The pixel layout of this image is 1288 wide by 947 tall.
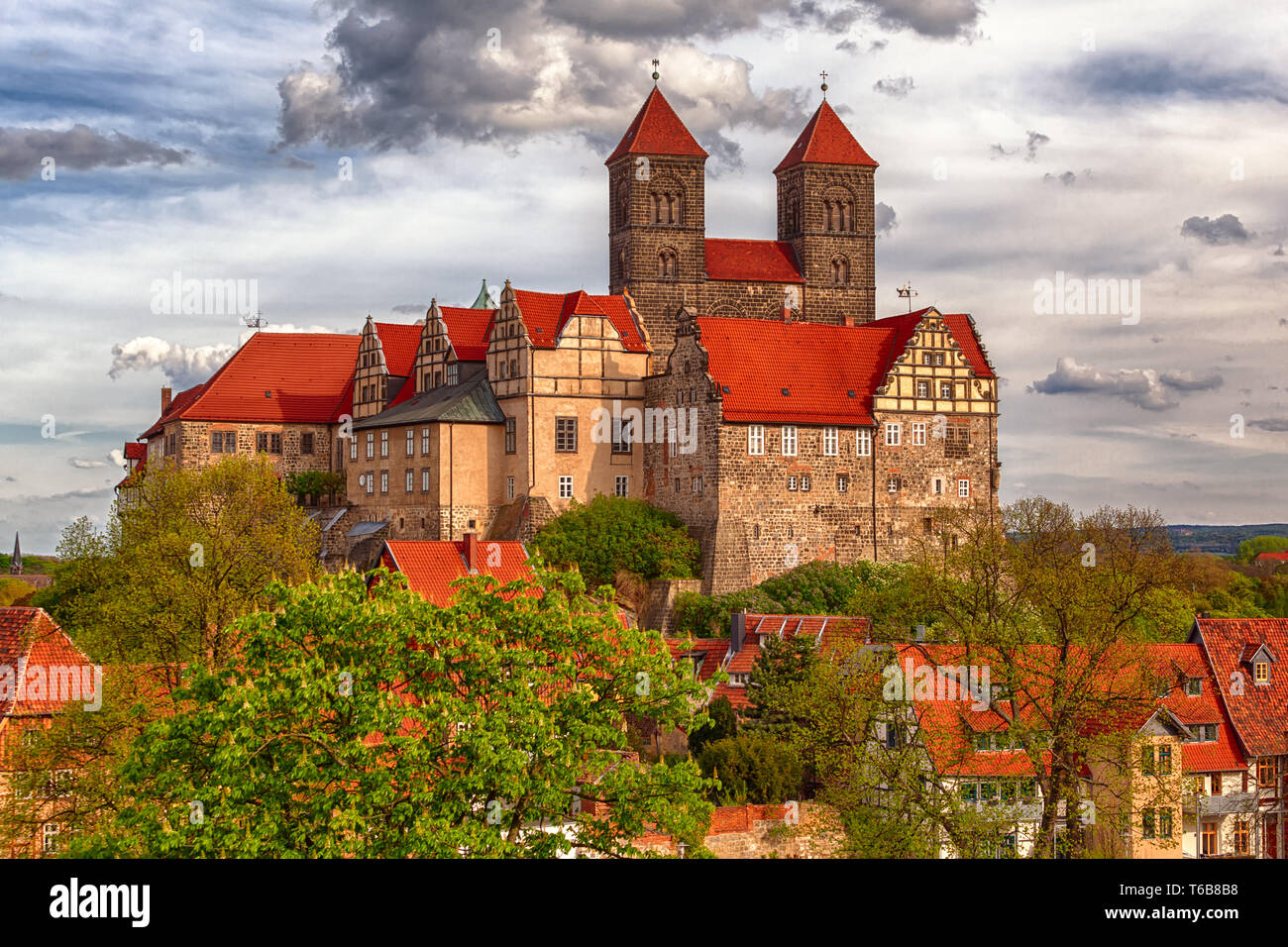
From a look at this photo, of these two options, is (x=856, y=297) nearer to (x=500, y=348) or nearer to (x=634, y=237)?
(x=634, y=237)

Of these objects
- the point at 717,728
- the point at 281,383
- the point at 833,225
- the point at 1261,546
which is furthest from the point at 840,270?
the point at 1261,546

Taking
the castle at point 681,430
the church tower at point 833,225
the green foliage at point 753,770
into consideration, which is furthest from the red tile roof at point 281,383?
the green foliage at point 753,770

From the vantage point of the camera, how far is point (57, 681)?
3969 cm

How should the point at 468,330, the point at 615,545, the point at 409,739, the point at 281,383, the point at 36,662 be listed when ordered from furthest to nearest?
the point at 281,383
the point at 468,330
the point at 615,545
the point at 36,662
the point at 409,739

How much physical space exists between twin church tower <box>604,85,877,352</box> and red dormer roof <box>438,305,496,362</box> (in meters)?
7.41

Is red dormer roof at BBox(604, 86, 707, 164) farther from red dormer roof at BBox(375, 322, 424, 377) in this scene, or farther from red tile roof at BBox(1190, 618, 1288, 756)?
red tile roof at BBox(1190, 618, 1288, 756)

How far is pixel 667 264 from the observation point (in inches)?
2918

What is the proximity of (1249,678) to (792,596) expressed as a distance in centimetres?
1591

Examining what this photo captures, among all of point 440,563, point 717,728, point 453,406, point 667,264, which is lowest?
point 717,728

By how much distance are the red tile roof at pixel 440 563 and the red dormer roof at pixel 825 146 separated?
3491 cm

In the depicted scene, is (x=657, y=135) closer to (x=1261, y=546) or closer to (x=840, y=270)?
(x=840, y=270)

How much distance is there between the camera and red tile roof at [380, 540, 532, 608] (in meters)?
47.9

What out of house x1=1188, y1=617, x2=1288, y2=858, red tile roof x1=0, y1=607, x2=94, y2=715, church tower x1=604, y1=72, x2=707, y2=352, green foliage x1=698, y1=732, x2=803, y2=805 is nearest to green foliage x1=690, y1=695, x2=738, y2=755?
green foliage x1=698, y1=732, x2=803, y2=805
